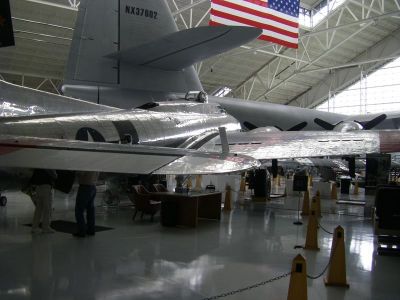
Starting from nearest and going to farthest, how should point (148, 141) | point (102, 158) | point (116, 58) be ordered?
1. point (102, 158)
2. point (148, 141)
3. point (116, 58)

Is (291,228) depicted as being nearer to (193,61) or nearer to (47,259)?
(193,61)

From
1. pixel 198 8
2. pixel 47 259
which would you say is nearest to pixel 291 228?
pixel 47 259

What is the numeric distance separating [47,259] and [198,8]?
21.3 metres

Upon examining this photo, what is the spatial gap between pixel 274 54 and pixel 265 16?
15458 mm

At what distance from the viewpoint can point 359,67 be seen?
40.4 metres

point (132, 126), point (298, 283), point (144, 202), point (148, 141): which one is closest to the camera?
point (298, 283)

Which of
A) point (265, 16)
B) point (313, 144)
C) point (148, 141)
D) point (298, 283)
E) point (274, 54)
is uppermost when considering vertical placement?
point (274, 54)

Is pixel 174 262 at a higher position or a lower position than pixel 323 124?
lower

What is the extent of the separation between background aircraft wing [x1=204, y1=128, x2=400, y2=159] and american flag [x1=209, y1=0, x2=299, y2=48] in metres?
6.17

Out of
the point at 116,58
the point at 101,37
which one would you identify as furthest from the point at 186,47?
the point at 101,37

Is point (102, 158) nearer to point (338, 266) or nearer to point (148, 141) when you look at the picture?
point (338, 266)

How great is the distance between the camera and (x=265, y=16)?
15.6 metres

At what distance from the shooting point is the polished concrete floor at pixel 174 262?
503 centimetres

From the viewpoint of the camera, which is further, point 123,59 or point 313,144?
point 123,59
